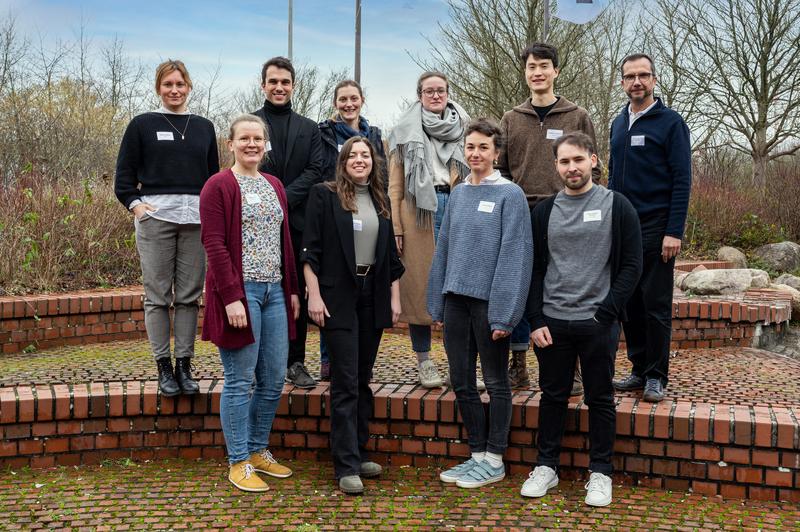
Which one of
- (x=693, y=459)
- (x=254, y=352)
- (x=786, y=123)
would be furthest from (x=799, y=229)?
(x=254, y=352)

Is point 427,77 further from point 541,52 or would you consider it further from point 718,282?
point 718,282

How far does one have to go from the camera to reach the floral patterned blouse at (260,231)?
4.12 metres

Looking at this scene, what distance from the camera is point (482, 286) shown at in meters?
4.20

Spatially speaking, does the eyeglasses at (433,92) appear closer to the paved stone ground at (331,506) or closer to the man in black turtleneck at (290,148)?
the man in black turtleneck at (290,148)

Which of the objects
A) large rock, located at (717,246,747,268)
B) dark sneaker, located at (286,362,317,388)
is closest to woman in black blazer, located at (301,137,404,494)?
dark sneaker, located at (286,362,317,388)

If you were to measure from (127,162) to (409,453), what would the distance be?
235 centimetres

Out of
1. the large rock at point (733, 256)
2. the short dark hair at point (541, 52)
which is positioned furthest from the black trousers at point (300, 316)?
the large rock at point (733, 256)

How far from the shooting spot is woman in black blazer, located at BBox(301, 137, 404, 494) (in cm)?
425

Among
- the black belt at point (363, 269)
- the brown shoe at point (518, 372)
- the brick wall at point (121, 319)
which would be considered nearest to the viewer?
the black belt at point (363, 269)

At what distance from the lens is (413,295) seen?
4965 mm

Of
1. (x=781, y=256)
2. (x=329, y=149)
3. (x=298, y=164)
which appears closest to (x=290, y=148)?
(x=298, y=164)

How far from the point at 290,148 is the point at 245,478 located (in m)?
1.95

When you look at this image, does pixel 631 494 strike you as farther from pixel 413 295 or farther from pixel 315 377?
pixel 315 377

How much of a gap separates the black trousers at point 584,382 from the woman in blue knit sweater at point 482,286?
0.69ft
